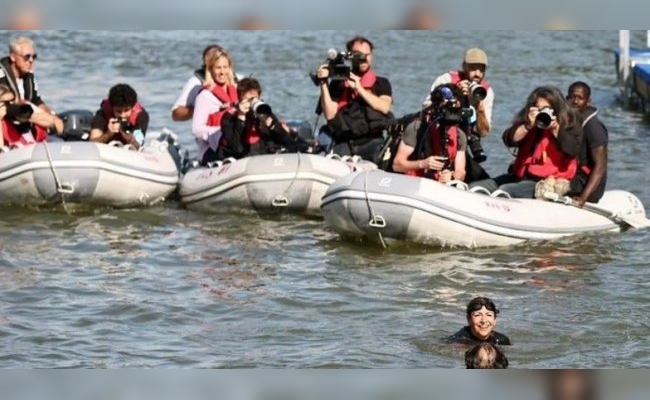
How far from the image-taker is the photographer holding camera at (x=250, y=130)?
9.08 m

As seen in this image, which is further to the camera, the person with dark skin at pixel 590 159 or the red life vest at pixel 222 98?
the red life vest at pixel 222 98

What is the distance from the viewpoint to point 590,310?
6711 mm

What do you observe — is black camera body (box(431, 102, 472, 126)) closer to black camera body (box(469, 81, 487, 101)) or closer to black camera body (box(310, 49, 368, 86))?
black camera body (box(469, 81, 487, 101))

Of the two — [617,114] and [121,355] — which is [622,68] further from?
[121,355]

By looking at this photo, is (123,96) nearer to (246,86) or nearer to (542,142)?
(246,86)

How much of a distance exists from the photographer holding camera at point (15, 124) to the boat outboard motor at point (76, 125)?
51 cm

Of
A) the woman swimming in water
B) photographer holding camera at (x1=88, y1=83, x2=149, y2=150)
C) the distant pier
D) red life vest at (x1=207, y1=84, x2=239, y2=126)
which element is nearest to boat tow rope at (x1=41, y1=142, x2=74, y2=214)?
photographer holding camera at (x1=88, y1=83, x2=149, y2=150)

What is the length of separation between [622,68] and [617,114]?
0.71 meters

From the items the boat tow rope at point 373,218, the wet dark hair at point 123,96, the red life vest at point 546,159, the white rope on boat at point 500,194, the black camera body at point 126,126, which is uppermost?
the wet dark hair at point 123,96

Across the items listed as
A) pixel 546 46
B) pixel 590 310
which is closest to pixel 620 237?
pixel 590 310

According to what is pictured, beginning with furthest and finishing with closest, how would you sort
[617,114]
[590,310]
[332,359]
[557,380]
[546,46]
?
[546,46]
[617,114]
[590,310]
[332,359]
[557,380]

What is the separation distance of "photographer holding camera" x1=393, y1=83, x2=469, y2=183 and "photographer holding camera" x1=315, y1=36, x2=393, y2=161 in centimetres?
118

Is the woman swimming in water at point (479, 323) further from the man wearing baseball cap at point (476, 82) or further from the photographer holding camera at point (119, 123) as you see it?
the photographer holding camera at point (119, 123)

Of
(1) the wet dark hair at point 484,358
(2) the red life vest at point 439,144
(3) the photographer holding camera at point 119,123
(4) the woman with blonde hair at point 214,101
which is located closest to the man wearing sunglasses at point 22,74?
(3) the photographer holding camera at point 119,123
